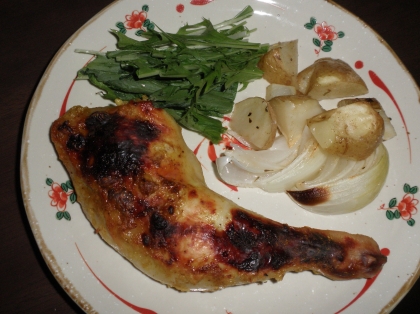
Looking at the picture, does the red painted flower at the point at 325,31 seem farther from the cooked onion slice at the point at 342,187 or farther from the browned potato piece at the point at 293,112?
the cooked onion slice at the point at 342,187

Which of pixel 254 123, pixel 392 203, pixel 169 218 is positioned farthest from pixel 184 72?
pixel 392 203

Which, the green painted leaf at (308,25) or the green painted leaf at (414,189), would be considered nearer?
the green painted leaf at (414,189)

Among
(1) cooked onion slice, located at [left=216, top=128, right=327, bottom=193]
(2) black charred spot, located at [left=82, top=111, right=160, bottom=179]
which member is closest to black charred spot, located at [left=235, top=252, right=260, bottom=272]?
(1) cooked onion slice, located at [left=216, top=128, right=327, bottom=193]

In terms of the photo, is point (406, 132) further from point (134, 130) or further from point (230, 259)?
point (134, 130)

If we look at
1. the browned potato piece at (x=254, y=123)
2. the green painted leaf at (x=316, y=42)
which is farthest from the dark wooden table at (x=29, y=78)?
the browned potato piece at (x=254, y=123)

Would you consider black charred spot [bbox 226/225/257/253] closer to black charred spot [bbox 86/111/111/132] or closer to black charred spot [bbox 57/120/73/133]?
black charred spot [bbox 86/111/111/132]
